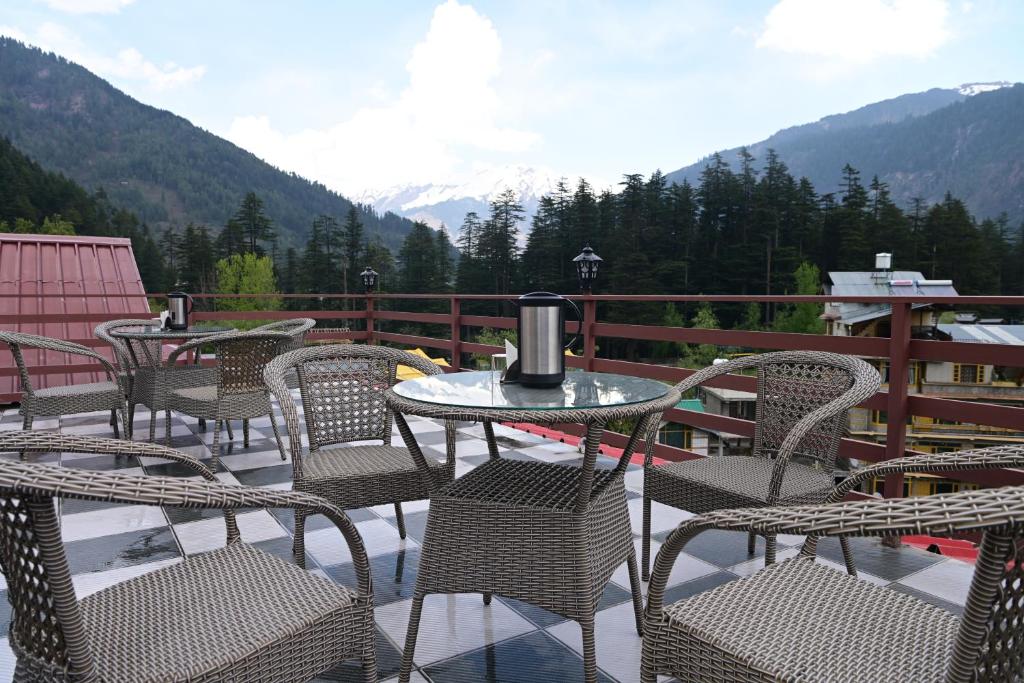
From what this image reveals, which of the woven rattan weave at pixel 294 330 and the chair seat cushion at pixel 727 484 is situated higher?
the woven rattan weave at pixel 294 330

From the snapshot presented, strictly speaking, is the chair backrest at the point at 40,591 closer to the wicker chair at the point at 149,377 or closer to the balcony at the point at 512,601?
the balcony at the point at 512,601

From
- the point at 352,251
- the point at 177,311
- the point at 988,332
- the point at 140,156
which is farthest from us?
the point at 140,156

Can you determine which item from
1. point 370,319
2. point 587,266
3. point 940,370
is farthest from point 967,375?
point 370,319

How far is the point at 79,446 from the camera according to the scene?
117cm

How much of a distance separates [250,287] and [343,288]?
316 inches

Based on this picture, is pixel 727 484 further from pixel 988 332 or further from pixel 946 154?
pixel 946 154

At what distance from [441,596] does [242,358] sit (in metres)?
1.79

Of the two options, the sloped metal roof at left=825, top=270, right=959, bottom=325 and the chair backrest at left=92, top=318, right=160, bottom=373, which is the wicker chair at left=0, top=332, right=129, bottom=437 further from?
the sloped metal roof at left=825, top=270, right=959, bottom=325

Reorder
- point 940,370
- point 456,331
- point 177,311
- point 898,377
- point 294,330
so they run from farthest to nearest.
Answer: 1. point 940,370
2. point 456,331
3. point 177,311
4. point 294,330
5. point 898,377

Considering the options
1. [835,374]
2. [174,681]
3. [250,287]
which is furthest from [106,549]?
[250,287]

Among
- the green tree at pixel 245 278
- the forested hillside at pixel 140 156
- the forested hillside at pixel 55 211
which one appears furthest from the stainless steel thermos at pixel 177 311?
the forested hillside at pixel 140 156

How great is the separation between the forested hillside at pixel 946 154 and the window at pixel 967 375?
41.4 metres

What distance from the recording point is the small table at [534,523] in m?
1.35

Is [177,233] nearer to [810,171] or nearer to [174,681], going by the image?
[174,681]
